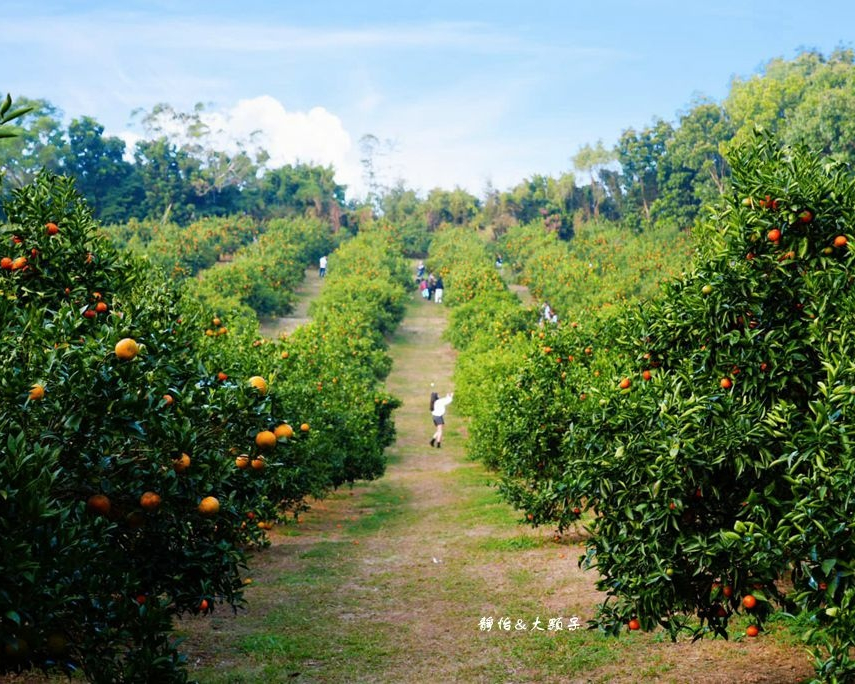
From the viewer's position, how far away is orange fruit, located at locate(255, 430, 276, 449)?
5348mm

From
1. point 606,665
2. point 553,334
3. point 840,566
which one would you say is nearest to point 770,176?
point 840,566

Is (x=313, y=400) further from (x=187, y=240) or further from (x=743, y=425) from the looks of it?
(x=187, y=240)

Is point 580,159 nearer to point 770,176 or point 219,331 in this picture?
point 219,331

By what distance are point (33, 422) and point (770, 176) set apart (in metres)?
5.34

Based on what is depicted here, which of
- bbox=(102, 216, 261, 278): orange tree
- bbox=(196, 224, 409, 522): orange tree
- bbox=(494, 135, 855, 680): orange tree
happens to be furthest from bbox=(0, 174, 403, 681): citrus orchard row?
bbox=(102, 216, 261, 278): orange tree

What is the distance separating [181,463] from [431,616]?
5369mm

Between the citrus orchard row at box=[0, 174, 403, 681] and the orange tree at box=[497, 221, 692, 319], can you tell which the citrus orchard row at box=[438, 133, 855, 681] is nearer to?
the citrus orchard row at box=[0, 174, 403, 681]

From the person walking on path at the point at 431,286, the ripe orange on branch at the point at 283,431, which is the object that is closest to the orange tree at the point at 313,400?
the ripe orange on branch at the point at 283,431

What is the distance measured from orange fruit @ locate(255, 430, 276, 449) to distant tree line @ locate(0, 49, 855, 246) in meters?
35.3

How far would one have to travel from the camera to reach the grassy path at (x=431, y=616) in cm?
766

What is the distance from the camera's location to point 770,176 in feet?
21.4

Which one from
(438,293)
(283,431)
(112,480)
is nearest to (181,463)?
(112,480)

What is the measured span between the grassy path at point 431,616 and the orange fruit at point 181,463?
3.45m

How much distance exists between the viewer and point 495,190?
73688 millimetres
